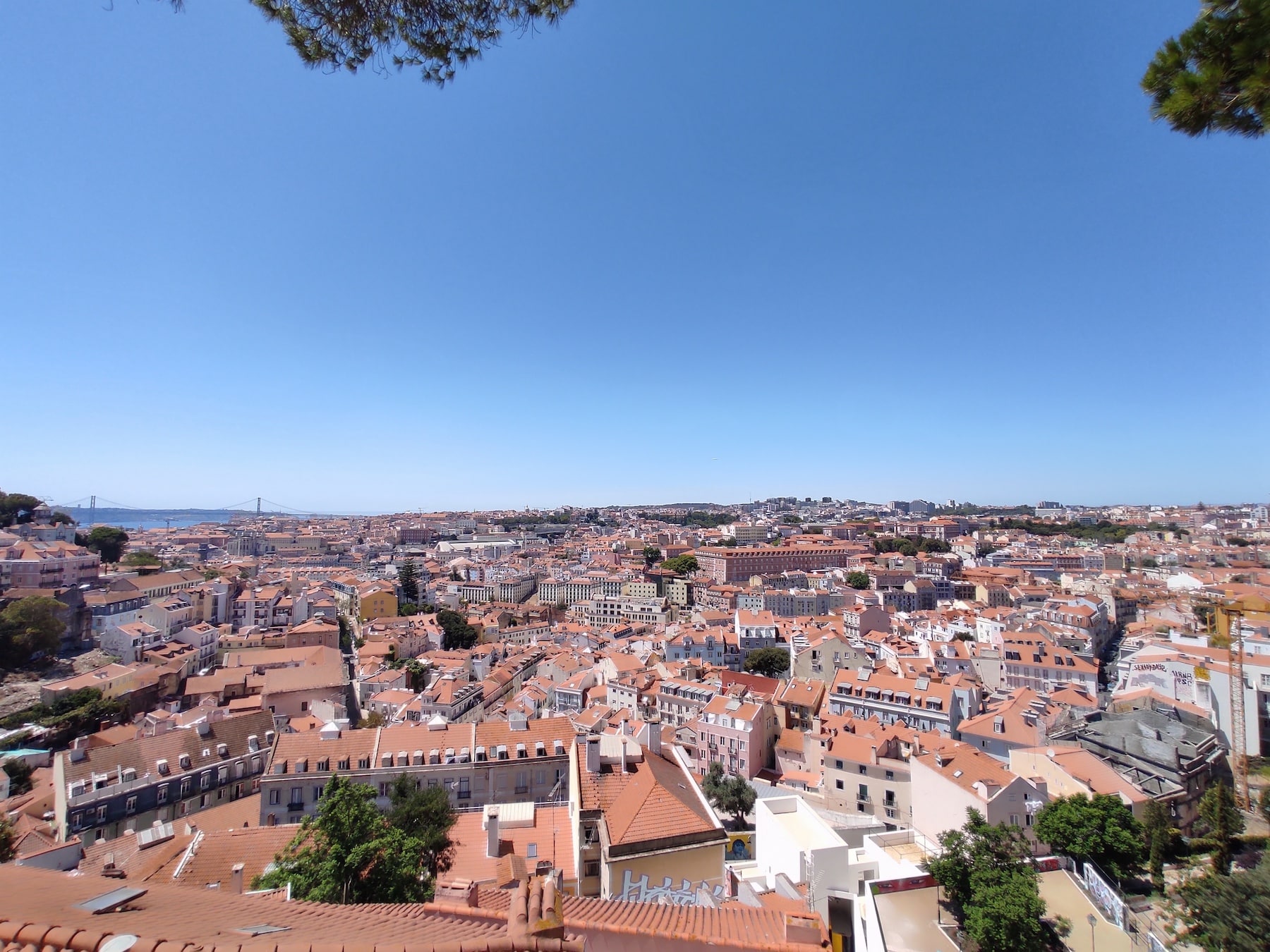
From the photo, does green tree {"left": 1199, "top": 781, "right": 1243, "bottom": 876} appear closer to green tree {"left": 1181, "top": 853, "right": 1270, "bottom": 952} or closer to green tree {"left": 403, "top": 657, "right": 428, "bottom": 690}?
green tree {"left": 1181, "top": 853, "right": 1270, "bottom": 952}

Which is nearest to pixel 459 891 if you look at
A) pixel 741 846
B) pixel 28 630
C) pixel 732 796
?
pixel 741 846

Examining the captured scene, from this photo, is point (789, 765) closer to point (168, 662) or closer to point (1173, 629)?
point (1173, 629)

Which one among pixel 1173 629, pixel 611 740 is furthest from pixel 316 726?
pixel 1173 629

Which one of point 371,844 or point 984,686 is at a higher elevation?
point 371,844

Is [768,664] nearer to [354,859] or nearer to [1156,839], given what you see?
[1156,839]

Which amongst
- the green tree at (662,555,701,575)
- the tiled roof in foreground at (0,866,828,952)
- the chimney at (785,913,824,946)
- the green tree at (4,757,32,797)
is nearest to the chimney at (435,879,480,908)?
the tiled roof in foreground at (0,866,828,952)

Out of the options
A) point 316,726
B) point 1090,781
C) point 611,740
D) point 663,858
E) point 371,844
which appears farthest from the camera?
point 316,726

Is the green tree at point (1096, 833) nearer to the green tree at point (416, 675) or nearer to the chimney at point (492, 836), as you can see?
the chimney at point (492, 836)
